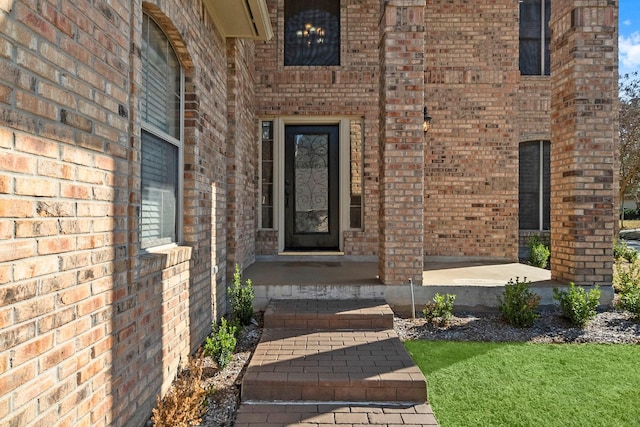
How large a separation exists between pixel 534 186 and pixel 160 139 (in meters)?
7.92

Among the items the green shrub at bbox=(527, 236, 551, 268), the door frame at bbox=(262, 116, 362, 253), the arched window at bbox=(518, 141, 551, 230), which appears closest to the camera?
the door frame at bbox=(262, 116, 362, 253)

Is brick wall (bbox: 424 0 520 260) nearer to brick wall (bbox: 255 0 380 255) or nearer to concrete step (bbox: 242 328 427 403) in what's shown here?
brick wall (bbox: 255 0 380 255)

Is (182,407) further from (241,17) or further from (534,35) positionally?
(534,35)

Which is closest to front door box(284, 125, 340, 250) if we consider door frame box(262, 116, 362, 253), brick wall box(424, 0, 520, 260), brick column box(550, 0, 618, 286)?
door frame box(262, 116, 362, 253)

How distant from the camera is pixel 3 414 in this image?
1347mm

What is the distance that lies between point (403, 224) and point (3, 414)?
13.2ft

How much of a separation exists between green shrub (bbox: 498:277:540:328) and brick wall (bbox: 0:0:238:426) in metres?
3.56

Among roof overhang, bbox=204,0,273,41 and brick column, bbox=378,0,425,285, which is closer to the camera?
roof overhang, bbox=204,0,273,41

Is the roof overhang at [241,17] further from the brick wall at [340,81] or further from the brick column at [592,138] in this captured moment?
the brick column at [592,138]


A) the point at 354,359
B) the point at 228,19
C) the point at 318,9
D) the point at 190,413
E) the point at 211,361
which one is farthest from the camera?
the point at 318,9

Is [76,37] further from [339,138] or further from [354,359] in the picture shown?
[339,138]

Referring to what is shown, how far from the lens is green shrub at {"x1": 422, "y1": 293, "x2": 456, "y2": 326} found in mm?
4281

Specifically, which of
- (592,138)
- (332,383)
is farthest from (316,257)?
(592,138)

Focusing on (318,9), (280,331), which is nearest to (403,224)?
(280,331)
